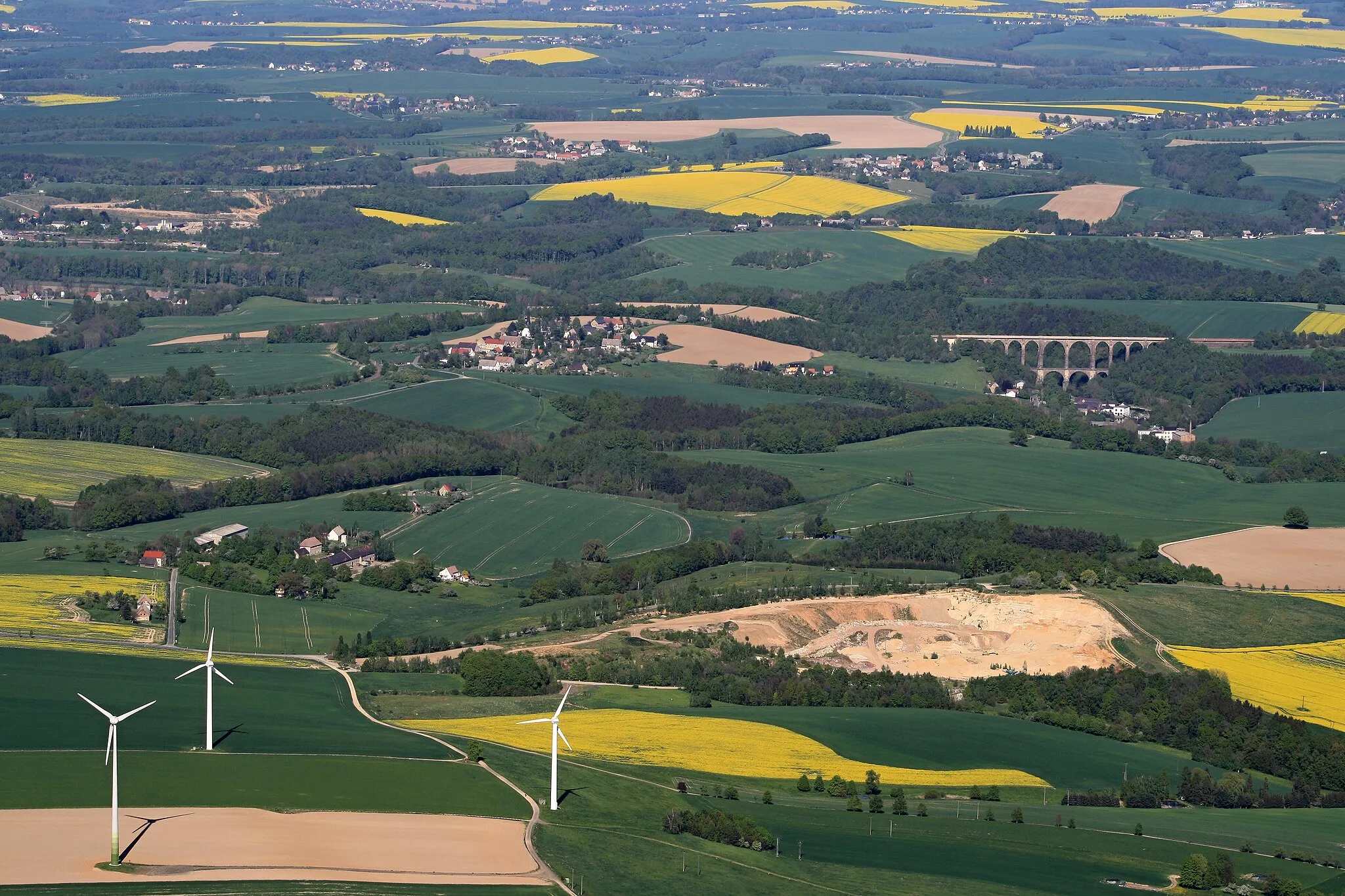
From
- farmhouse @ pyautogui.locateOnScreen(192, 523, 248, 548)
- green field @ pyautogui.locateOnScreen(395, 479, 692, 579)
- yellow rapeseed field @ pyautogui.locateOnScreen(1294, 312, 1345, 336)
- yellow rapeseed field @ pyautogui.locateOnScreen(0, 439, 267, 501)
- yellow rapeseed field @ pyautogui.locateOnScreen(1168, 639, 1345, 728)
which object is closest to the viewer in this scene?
yellow rapeseed field @ pyautogui.locateOnScreen(1168, 639, 1345, 728)

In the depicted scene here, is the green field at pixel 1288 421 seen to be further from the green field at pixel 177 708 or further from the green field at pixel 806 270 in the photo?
the green field at pixel 177 708

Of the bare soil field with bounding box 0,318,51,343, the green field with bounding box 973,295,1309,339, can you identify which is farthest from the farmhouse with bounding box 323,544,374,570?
the green field with bounding box 973,295,1309,339

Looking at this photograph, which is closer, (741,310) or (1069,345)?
(1069,345)

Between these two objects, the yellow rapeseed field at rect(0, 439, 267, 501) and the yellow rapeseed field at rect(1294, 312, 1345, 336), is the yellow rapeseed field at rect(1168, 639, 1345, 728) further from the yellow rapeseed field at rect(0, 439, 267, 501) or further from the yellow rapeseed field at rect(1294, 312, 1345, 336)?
the yellow rapeseed field at rect(1294, 312, 1345, 336)

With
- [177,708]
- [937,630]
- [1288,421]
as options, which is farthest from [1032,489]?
[177,708]

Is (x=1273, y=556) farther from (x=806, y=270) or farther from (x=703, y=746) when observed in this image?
(x=806, y=270)
